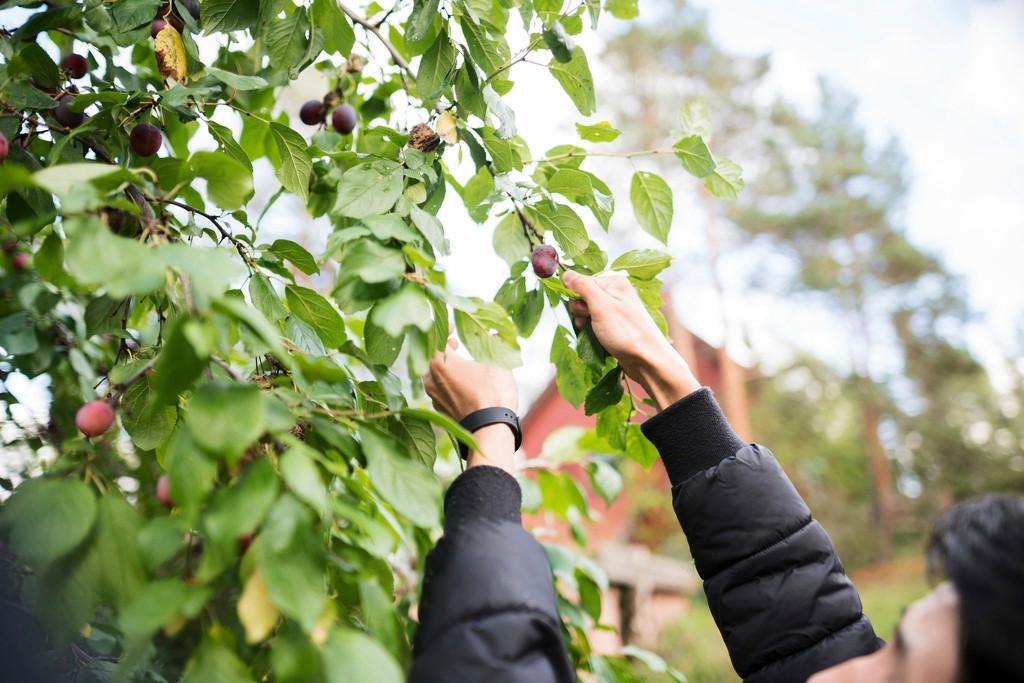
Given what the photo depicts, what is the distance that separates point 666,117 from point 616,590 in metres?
7.58

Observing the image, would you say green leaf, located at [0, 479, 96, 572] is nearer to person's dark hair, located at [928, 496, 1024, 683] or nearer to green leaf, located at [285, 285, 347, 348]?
green leaf, located at [285, 285, 347, 348]

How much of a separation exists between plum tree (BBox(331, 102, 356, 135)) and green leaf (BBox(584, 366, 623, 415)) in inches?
23.5

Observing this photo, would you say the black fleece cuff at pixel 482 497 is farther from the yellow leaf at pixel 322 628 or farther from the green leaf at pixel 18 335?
the green leaf at pixel 18 335

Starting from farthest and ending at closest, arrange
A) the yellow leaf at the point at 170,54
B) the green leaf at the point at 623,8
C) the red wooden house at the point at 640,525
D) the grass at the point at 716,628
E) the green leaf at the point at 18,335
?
the grass at the point at 716,628 < the red wooden house at the point at 640,525 < the green leaf at the point at 18,335 < the green leaf at the point at 623,8 < the yellow leaf at the point at 170,54

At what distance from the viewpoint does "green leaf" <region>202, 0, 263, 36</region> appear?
0.94 metres

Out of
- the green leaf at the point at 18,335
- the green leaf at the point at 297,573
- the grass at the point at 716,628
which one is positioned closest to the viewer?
the green leaf at the point at 297,573

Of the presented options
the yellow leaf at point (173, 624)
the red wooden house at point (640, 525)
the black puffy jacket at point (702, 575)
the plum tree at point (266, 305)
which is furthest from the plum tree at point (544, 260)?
the red wooden house at point (640, 525)

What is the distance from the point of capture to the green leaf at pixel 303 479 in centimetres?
52

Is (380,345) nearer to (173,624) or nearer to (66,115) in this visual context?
(173,624)

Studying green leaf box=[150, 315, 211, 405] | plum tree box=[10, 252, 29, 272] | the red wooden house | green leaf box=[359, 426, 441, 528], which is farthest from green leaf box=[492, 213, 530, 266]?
the red wooden house

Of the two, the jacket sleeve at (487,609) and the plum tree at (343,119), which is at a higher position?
the plum tree at (343,119)

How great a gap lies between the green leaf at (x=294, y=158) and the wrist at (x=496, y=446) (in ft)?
1.40

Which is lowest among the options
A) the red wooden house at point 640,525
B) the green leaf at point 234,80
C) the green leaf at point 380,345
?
the red wooden house at point 640,525

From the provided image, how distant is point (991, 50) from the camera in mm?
20359
